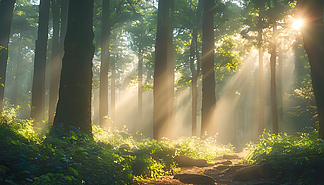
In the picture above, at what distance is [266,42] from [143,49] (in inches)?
603

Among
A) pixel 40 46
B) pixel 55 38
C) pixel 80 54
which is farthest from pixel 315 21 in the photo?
pixel 55 38

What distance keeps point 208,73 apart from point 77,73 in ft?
28.3

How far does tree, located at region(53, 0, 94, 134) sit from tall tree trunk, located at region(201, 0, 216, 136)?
317 inches

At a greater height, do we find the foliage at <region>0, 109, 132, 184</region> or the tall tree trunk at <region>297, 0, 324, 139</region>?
the tall tree trunk at <region>297, 0, 324, 139</region>

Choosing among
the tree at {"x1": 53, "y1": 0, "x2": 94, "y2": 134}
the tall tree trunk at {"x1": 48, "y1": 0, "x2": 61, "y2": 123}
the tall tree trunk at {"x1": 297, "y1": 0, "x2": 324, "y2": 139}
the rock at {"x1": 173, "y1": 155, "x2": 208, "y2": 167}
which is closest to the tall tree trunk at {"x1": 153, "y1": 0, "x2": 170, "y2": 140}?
the rock at {"x1": 173, "y1": 155, "x2": 208, "y2": 167}

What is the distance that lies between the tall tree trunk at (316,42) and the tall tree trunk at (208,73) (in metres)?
5.76

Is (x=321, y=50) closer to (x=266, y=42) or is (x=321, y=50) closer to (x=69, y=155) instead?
(x=69, y=155)

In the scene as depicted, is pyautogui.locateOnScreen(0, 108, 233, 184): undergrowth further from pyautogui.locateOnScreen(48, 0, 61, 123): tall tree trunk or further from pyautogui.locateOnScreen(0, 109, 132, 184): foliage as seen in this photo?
pyautogui.locateOnScreen(48, 0, 61, 123): tall tree trunk

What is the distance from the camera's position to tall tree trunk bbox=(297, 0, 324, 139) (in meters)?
8.47

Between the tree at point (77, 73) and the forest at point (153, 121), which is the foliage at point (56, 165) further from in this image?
the tree at point (77, 73)

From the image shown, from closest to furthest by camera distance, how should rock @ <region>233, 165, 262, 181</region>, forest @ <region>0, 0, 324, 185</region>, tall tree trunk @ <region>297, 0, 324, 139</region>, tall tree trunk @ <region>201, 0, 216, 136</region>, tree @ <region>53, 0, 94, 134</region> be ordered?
forest @ <region>0, 0, 324, 185</region>, rock @ <region>233, 165, 262, 181</region>, tree @ <region>53, 0, 94, 134</region>, tall tree trunk @ <region>297, 0, 324, 139</region>, tall tree trunk @ <region>201, 0, 216, 136</region>

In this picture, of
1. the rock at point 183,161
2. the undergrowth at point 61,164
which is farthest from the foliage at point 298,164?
the undergrowth at point 61,164

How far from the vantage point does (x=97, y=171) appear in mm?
4316

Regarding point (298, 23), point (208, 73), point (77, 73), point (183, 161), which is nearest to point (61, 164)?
point (77, 73)
